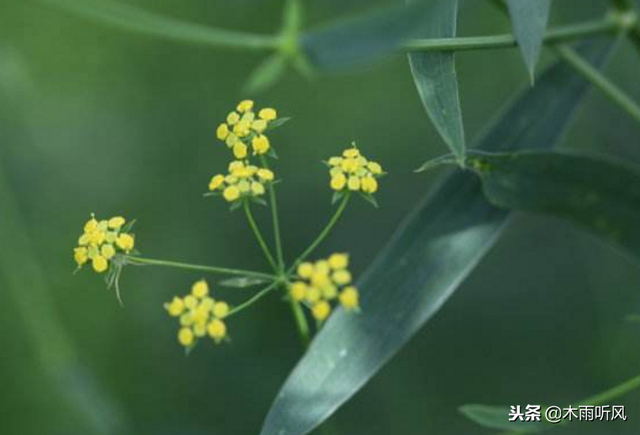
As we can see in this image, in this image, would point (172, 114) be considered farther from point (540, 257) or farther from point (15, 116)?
point (540, 257)

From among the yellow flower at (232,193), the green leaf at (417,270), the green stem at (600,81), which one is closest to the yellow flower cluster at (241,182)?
the yellow flower at (232,193)

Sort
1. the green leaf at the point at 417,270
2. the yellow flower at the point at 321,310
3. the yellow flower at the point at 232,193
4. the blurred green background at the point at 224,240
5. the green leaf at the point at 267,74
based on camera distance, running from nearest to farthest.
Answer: the green leaf at the point at 267,74 < the yellow flower at the point at 321,310 < the yellow flower at the point at 232,193 < the green leaf at the point at 417,270 < the blurred green background at the point at 224,240

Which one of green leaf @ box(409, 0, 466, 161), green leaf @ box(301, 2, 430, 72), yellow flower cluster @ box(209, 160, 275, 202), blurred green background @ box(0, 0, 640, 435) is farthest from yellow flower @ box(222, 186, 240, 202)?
blurred green background @ box(0, 0, 640, 435)

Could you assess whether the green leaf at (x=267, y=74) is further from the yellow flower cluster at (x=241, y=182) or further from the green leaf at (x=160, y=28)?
the yellow flower cluster at (x=241, y=182)

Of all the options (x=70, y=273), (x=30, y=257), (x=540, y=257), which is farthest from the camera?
(x=70, y=273)

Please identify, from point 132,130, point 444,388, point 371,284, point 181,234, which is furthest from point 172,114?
point 371,284

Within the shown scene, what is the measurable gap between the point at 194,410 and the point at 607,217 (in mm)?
1230

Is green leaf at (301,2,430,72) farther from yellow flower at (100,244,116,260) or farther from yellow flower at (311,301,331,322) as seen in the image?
yellow flower at (100,244,116,260)

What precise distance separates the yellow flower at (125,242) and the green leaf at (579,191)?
507 mm

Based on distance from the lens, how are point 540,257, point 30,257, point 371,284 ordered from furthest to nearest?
point 540,257
point 30,257
point 371,284

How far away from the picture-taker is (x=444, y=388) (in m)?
2.51

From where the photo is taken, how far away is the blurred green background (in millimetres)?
2469

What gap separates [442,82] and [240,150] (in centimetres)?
27

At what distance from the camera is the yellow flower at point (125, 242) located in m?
1.40
